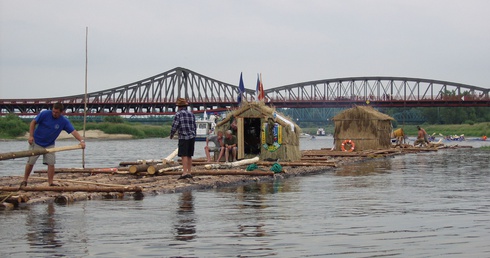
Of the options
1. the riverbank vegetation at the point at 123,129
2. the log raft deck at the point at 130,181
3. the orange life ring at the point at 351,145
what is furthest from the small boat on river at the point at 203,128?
the log raft deck at the point at 130,181

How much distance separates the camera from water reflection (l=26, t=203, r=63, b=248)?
26.7ft

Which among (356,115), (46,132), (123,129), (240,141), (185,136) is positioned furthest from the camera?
(123,129)

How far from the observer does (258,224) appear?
9664mm

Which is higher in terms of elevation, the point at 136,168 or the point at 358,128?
the point at 358,128

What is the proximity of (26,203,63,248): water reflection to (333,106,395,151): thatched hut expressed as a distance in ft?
88.2

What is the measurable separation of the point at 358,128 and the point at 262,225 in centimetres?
2826

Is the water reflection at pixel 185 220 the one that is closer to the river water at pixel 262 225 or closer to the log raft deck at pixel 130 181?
the river water at pixel 262 225

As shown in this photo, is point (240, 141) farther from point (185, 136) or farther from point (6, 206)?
point (6, 206)

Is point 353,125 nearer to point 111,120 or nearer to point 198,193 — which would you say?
point 198,193

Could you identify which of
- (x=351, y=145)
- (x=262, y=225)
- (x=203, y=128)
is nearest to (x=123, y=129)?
(x=203, y=128)

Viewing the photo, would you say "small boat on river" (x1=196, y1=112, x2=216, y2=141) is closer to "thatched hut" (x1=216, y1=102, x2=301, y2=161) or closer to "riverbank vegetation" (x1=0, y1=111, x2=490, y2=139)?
"riverbank vegetation" (x1=0, y1=111, x2=490, y2=139)

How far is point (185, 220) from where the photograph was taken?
33.1 ft

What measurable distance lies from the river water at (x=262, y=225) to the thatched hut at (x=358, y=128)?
72.7 ft

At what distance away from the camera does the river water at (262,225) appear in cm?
782
